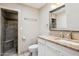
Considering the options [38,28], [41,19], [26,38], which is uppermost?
[41,19]

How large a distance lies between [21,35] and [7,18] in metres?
0.95

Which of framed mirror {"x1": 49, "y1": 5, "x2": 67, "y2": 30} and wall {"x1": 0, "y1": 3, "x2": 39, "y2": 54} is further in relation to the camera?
wall {"x1": 0, "y1": 3, "x2": 39, "y2": 54}

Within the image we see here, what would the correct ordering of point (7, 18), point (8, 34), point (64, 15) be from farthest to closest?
point (8, 34) → point (7, 18) → point (64, 15)

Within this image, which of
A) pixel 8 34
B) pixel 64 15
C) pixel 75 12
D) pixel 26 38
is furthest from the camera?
pixel 8 34

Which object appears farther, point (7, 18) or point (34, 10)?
point (7, 18)

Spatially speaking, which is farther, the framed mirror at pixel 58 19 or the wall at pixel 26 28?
the wall at pixel 26 28

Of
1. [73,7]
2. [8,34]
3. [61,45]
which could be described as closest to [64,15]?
[73,7]

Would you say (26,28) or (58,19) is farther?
(26,28)

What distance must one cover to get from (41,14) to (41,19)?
13cm

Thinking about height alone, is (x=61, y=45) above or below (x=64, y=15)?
below

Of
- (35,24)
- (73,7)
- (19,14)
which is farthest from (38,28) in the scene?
(73,7)

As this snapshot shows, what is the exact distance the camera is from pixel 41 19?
A: 8.46 ft

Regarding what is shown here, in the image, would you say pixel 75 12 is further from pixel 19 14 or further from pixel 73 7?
pixel 19 14

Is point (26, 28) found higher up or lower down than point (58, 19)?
lower down
